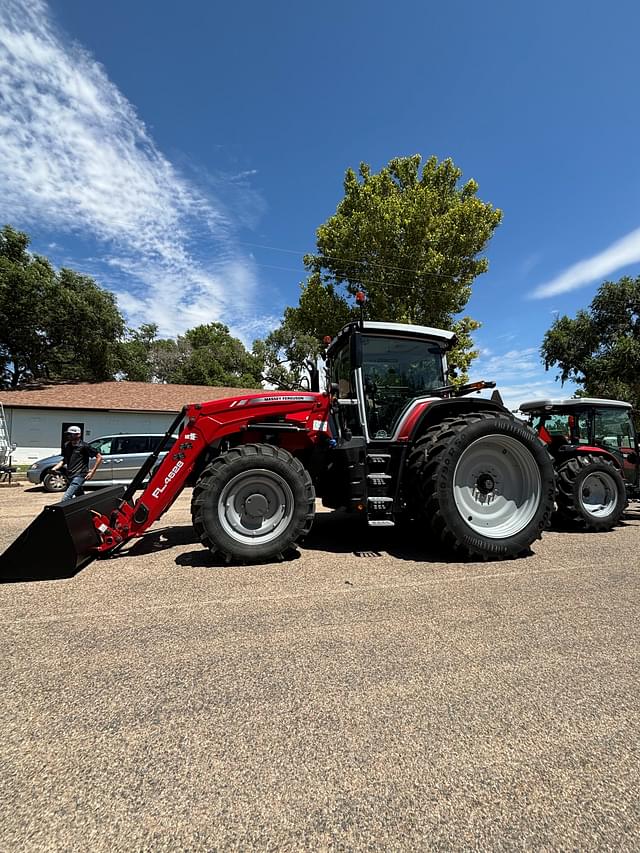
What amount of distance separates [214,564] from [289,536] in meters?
0.79

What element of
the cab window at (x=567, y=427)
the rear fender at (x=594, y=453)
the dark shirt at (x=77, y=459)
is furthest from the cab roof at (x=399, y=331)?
the dark shirt at (x=77, y=459)

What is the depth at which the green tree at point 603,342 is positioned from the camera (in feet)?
66.2

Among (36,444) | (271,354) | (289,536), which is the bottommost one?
(289,536)

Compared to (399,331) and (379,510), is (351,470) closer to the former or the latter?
(379,510)

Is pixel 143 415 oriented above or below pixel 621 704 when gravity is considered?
above

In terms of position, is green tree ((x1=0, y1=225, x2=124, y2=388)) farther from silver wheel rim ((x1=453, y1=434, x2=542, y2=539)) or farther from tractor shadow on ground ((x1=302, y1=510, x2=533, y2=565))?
silver wheel rim ((x1=453, y1=434, x2=542, y2=539))

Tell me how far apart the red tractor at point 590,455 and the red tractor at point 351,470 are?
71.9 inches

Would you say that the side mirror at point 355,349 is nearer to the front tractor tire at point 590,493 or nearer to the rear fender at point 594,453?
the front tractor tire at point 590,493

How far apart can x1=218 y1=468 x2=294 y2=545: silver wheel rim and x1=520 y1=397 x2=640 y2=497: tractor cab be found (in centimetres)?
484

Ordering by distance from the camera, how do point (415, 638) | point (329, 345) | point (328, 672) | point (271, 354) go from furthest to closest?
point (271, 354), point (329, 345), point (415, 638), point (328, 672)

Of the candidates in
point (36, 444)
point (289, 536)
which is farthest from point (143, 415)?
point (289, 536)

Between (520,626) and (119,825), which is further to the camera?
(520,626)

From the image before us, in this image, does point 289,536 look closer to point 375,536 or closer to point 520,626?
point 375,536

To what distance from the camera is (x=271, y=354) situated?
40.3 m
